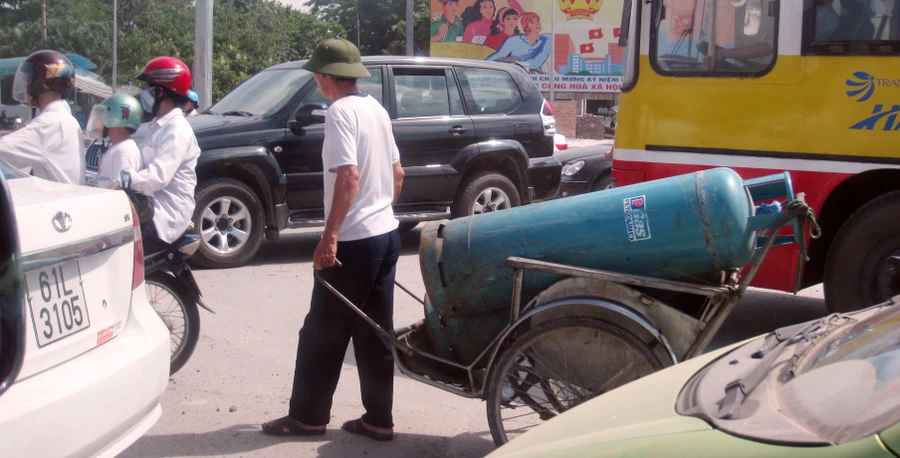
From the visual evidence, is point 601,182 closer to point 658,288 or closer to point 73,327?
point 658,288

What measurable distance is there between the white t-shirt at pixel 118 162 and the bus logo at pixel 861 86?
4.20 m

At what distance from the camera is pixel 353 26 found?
215ft

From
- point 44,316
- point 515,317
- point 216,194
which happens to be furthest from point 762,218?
point 216,194

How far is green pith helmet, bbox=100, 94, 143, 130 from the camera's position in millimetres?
5004

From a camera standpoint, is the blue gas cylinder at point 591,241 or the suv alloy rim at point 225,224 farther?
the suv alloy rim at point 225,224

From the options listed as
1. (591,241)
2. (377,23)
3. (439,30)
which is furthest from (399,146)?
(377,23)

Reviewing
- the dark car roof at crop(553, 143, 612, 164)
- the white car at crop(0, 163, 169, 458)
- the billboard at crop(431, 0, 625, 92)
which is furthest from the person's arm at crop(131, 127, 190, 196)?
the billboard at crop(431, 0, 625, 92)

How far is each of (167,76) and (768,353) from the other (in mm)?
3585

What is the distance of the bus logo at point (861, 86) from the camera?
5625 mm

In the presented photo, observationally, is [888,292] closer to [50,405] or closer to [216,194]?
[50,405]

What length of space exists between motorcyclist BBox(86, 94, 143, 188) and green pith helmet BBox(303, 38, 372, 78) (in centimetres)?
136

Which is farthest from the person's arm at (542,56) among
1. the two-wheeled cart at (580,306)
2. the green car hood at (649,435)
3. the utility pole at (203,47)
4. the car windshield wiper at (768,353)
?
the green car hood at (649,435)

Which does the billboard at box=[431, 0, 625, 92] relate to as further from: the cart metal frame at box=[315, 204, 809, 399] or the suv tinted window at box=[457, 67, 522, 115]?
the cart metal frame at box=[315, 204, 809, 399]

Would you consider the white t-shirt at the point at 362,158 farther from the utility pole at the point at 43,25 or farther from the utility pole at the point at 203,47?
the utility pole at the point at 43,25
